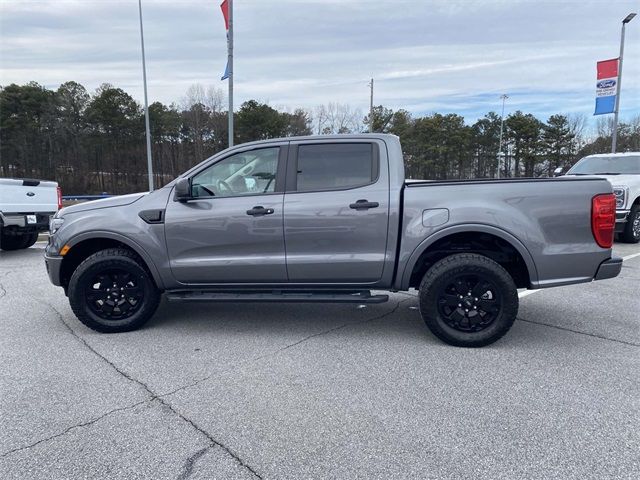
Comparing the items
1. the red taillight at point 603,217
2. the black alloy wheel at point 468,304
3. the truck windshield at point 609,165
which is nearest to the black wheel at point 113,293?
the black alloy wheel at point 468,304

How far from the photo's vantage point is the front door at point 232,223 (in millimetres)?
4203

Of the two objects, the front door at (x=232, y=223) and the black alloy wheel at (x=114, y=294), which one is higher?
the front door at (x=232, y=223)

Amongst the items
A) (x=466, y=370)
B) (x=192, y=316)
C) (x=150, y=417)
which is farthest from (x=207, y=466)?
(x=192, y=316)

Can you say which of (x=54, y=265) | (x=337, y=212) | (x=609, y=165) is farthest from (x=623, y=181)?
(x=54, y=265)

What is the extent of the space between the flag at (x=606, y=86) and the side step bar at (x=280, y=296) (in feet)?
66.1

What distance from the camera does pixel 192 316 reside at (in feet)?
16.6

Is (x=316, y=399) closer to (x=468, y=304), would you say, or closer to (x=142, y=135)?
(x=468, y=304)

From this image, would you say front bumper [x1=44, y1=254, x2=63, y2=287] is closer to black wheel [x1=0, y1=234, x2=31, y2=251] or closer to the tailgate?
the tailgate

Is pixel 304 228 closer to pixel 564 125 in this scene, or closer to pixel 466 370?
pixel 466 370

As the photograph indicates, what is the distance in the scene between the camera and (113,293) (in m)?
4.47

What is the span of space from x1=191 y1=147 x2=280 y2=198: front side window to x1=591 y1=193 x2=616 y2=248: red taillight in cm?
284

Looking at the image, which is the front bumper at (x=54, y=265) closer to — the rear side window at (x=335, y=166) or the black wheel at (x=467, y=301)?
the rear side window at (x=335, y=166)

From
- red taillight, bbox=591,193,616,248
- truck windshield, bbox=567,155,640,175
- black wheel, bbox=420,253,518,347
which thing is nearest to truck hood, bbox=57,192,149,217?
black wheel, bbox=420,253,518,347

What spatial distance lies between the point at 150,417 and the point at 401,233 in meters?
2.49
